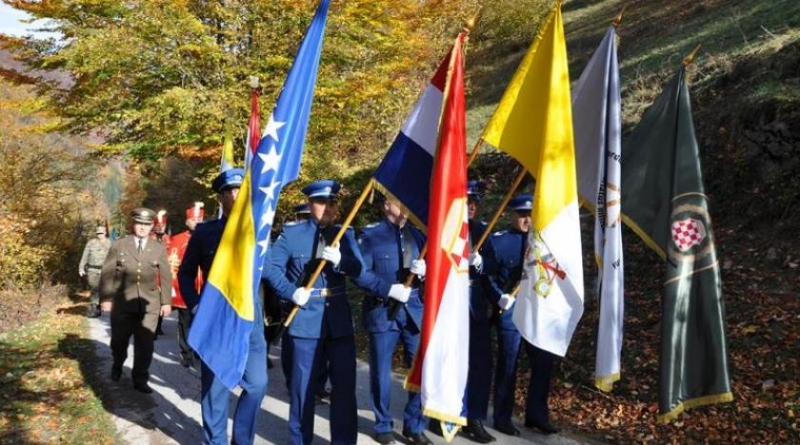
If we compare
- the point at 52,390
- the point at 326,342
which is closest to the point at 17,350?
the point at 52,390

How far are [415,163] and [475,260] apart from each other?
970 mm

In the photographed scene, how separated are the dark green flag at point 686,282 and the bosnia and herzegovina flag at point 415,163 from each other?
155 cm

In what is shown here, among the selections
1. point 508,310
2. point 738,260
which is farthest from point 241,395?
point 738,260

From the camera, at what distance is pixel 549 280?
14.5 ft

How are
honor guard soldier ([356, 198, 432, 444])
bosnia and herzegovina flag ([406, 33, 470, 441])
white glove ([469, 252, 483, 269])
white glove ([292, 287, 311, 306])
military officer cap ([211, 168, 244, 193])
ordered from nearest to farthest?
1. bosnia and herzegovina flag ([406, 33, 470, 441])
2. white glove ([292, 287, 311, 306])
3. military officer cap ([211, 168, 244, 193])
4. white glove ([469, 252, 483, 269])
5. honor guard soldier ([356, 198, 432, 444])

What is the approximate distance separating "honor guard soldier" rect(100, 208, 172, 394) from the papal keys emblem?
16.7 feet

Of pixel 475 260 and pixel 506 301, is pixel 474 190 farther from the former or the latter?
pixel 506 301

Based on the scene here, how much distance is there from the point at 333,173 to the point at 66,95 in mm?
5780

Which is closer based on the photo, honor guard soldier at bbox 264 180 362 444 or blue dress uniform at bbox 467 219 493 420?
honor guard soldier at bbox 264 180 362 444

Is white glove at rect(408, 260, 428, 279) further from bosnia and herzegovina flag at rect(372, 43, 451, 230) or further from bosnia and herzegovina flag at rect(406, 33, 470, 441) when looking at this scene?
bosnia and herzegovina flag at rect(406, 33, 470, 441)

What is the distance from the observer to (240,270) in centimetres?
440

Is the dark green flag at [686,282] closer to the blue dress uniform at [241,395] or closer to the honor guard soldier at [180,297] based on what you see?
the blue dress uniform at [241,395]

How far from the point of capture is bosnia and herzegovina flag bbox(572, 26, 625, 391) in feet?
14.7

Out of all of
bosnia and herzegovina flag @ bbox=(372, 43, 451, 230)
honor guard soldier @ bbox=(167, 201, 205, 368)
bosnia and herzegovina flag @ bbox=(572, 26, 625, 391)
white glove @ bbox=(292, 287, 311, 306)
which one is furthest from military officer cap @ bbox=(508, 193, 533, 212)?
honor guard soldier @ bbox=(167, 201, 205, 368)
